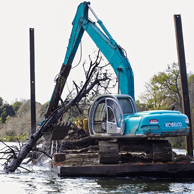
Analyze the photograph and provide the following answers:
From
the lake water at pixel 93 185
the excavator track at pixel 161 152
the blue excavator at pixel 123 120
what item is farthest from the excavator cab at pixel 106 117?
the lake water at pixel 93 185

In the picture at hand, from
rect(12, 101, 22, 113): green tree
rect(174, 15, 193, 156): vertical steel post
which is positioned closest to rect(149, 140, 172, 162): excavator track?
rect(174, 15, 193, 156): vertical steel post

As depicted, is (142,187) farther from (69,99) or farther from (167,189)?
(69,99)

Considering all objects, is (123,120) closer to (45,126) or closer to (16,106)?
(45,126)

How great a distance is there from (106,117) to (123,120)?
1129mm

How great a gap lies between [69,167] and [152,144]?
2.45 m

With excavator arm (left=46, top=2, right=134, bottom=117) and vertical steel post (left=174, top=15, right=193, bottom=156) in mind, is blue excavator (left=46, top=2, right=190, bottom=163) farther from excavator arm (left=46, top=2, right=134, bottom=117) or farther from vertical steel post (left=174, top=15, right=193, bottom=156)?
vertical steel post (left=174, top=15, right=193, bottom=156)

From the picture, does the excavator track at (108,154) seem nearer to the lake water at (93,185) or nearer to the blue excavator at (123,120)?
the blue excavator at (123,120)

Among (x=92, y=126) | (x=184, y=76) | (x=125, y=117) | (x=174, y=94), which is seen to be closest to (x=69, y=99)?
(x=92, y=126)

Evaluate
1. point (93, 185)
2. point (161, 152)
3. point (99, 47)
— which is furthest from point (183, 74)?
point (93, 185)

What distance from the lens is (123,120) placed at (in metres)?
9.61

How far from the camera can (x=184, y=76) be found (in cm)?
1359

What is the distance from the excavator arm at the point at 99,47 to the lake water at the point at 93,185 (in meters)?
3.14

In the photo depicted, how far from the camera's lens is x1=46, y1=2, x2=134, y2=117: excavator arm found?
37.1 feet

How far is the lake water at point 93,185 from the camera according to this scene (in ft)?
25.6
